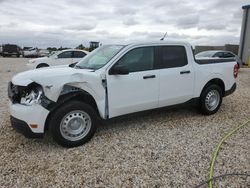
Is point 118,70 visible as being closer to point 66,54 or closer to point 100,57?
point 100,57

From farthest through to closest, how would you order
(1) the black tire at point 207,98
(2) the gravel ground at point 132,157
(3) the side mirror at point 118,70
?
(1) the black tire at point 207,98 → (3) the side mirror at point 118,70 → (2) the gravel ground at point 132,157

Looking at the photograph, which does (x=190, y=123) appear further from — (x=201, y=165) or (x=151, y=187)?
(x=151, y=187)

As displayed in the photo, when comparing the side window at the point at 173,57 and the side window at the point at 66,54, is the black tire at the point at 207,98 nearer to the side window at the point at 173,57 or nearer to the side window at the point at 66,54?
the side window at the point at 173,57

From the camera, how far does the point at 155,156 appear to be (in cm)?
355

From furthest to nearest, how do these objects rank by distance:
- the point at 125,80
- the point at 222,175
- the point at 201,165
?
the point at 125,80
the point at 201,165
the point at 222,175

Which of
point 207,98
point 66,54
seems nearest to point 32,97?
point 207,98

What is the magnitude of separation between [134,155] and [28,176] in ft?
4.92

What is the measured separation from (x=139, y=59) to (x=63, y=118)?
5.74ft

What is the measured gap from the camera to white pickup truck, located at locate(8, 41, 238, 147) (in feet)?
11.6

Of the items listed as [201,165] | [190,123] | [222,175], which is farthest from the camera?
[190,123]

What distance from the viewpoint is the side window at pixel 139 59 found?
4215mm

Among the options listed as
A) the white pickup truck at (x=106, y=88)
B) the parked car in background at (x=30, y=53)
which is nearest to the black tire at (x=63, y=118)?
the white pickup truck at (x=106, y=88)

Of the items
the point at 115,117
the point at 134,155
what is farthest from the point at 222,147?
the point at 115,117

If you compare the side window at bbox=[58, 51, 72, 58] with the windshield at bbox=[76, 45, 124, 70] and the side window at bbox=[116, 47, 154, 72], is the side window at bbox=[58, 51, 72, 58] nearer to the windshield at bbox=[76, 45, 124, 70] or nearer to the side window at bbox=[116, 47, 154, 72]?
the windshield at bbox=[76, 45, 124, 70]
